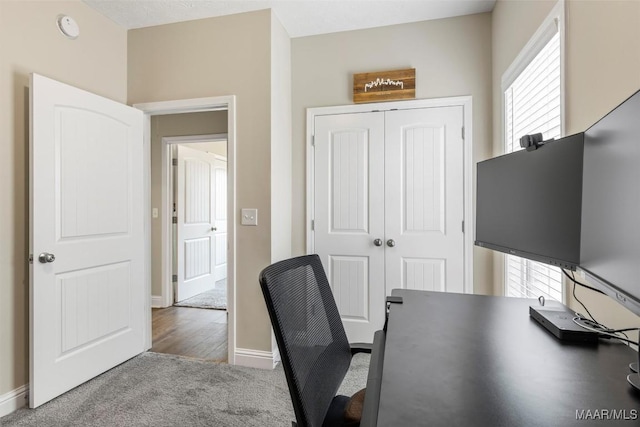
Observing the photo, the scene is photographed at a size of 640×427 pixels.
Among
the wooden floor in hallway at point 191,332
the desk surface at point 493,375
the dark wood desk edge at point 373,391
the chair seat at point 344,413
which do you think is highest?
the desk surface at point 493,375

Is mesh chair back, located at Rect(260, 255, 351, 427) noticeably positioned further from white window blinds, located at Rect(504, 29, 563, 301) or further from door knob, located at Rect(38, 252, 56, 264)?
door knob, located at Rect(38, 252, 56, 264)

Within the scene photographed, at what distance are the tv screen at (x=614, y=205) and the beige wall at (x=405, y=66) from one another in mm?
1859

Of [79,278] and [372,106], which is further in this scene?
[372,106]

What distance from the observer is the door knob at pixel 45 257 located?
6.42 ft

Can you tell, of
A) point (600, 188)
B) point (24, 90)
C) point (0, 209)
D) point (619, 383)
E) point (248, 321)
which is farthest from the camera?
point (248, 321)

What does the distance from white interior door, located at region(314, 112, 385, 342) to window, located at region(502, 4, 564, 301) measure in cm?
94

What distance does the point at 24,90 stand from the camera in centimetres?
202

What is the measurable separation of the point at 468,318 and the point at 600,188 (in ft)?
1.71

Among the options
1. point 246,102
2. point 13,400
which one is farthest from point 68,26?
point 13,400

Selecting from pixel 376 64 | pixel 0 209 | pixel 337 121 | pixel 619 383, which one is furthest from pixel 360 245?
pixel 0 209

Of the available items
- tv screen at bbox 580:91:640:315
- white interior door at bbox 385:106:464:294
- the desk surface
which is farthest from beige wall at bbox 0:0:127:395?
tv screen at bbox 580:91:640:315

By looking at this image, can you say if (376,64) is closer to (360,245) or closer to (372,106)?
(372,106)

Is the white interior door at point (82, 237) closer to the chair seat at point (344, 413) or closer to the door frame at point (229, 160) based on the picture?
the door frame at point (229, 160)

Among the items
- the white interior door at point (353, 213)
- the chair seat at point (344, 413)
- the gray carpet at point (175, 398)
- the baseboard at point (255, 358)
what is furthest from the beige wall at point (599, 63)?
the baseboard at point (255, 358)
